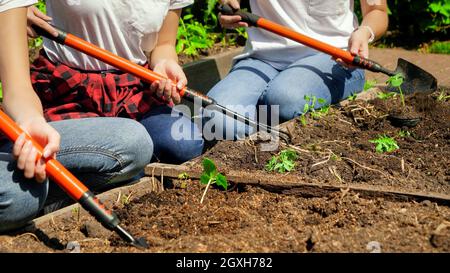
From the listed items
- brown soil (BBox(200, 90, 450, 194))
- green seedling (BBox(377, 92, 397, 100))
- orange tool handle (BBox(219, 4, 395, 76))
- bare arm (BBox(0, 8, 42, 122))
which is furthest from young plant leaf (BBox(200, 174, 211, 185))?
green seedling (BBox(377, 92, 397, 100))

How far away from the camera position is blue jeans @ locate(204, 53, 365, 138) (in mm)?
3730

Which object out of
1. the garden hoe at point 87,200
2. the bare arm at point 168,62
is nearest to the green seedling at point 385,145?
the bare arm at point 168,62

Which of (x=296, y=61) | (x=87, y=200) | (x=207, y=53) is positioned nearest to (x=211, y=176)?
(x=87, y=200)

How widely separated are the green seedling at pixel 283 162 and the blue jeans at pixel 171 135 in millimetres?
448

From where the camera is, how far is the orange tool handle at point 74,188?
94.5 inches

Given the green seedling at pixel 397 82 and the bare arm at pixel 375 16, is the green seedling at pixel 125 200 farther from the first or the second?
the bare arm at pixel 375 16

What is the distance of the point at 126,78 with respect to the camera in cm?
336

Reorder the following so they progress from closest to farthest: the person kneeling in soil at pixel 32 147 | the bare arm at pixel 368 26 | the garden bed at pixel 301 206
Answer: the garden bed at pixel 301 206 → the person kneeling in soil at pixel 32 147 → the bare arm at pixel 368 26

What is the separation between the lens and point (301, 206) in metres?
2.73

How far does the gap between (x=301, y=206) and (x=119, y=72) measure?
3.68 feet

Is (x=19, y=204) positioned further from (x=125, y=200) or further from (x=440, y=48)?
(x=440, y=48)

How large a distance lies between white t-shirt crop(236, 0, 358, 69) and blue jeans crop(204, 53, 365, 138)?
67 mm

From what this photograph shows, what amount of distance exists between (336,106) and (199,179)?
110cm
